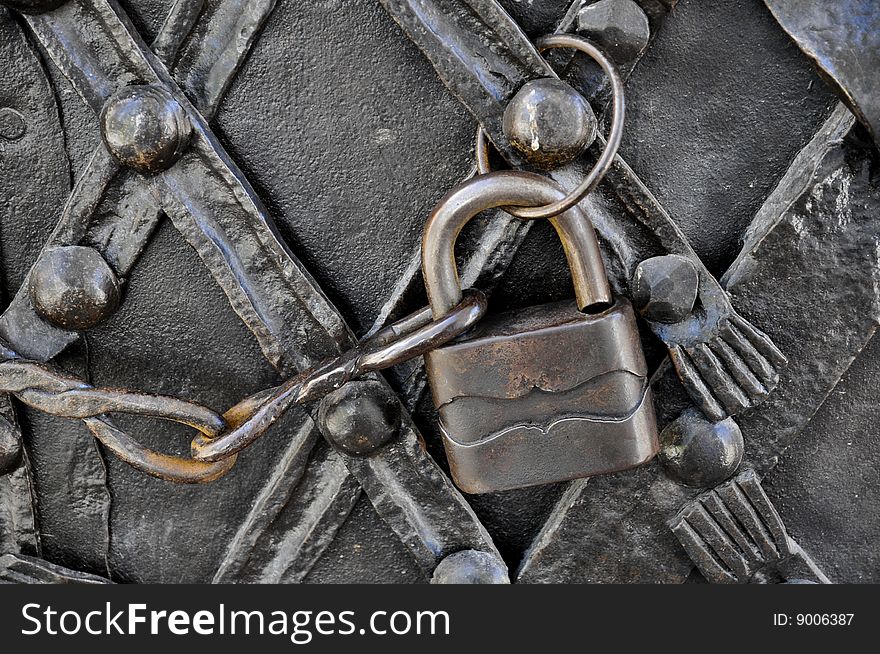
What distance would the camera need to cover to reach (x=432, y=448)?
0.89 meters

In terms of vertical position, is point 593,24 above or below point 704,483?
above

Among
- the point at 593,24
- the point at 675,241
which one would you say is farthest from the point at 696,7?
the point at 675,241

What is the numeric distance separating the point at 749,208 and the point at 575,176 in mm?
A: 199

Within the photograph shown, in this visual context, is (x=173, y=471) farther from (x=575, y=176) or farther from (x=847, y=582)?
(x=847, y=582)

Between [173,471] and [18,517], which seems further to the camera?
[18,517]

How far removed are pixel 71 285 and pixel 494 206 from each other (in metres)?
0.43

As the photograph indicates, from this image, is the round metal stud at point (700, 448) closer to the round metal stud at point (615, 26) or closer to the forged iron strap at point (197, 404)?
the forged iron strap at point (197, 404)

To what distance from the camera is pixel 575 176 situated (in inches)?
31.7

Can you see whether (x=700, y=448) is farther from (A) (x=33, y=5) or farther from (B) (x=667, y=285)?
(A) (x=33, y=5)

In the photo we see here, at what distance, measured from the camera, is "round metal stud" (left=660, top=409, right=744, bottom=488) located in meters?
0.85

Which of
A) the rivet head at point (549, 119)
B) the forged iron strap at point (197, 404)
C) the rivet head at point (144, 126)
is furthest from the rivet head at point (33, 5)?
the rivet head at point (549, 119)

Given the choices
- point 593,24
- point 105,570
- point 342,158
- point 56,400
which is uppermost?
point 593,24

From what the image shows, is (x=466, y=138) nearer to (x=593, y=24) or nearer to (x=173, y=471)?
(x=593, y=24)

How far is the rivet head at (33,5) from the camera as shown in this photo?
775mm
